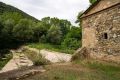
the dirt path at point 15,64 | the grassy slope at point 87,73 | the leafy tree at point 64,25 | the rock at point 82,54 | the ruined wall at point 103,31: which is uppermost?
the leafy tree at point 64,25

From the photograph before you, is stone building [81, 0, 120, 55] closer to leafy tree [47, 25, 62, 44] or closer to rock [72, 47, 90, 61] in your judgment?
rock [72, 47, 90, 61]

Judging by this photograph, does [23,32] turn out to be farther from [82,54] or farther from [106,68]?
[106,68]

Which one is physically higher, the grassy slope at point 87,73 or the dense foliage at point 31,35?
the dense foliage at point 31,35

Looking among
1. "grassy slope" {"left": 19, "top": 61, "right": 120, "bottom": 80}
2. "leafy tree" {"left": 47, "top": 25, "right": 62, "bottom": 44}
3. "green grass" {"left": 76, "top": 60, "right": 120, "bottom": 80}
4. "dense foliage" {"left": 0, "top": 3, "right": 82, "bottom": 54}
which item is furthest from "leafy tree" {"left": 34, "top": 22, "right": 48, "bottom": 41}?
"grassy slope" {"left": 19, "top": 61, "right": 120, "bottom": 80}

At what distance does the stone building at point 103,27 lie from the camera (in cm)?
1345

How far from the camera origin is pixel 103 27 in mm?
14719

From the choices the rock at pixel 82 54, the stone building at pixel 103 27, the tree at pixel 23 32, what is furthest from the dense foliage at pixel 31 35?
the stone building at pixel 103 27

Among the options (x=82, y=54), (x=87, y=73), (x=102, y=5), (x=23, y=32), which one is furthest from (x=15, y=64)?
(x=23, y=32)

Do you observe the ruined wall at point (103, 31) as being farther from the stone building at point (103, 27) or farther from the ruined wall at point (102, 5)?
the ruined wall at point (102, 5)

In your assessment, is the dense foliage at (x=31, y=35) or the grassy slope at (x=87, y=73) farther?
the dense foliage at (x=31, y=35)

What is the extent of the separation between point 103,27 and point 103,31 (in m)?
0.26

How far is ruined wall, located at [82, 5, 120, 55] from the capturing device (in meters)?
13.4

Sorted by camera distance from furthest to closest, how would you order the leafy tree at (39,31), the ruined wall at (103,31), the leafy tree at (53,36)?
the leafy tree at (39,31) → the leafy tree at (53,36) → the ruined wall at (103,31)

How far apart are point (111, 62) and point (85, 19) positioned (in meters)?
4.44
